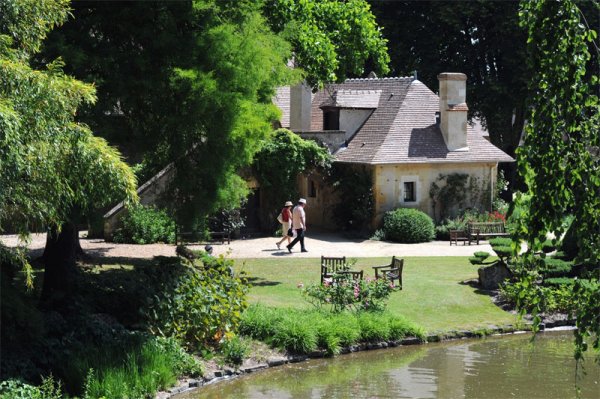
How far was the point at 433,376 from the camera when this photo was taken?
18.6 metres

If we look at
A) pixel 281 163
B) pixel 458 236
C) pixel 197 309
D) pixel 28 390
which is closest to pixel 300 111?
pixel 281 163

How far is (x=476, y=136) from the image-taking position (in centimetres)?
4028

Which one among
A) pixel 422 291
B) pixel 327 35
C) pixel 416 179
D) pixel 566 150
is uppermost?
pixel 327 35

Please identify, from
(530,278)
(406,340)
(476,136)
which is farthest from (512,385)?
(476,136)

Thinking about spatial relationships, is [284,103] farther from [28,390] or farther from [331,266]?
[28,390]

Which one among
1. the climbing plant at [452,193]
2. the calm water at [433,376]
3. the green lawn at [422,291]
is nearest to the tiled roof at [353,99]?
the climbing plant at [452,193]

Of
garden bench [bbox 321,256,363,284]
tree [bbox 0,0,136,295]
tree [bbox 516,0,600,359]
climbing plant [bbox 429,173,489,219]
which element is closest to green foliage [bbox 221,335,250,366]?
garden bench [bbox 321,256,363,284]

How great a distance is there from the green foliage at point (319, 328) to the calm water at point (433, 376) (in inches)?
16.3

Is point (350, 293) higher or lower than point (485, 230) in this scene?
lower

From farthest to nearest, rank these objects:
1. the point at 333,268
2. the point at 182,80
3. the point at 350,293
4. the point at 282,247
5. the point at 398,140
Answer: the point at 398,140 → the point at 282,247 → the point at 333,268 → the point at 350,293 → the point at 182,80

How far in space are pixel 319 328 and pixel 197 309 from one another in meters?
2.89

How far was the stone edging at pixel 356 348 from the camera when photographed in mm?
17406

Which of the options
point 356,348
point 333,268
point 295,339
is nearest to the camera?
point 295,339

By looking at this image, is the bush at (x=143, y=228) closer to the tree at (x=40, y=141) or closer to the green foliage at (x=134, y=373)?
the green foliage at (x=134, y=373)
